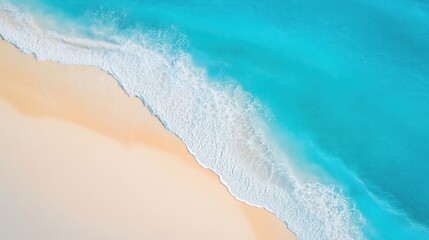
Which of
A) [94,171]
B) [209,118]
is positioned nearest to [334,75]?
[209,118]

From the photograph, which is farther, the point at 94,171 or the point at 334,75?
the point at 334,75

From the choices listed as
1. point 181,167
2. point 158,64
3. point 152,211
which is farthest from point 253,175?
point 158,64

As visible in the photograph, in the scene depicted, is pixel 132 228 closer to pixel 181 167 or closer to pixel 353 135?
pixel 181 167

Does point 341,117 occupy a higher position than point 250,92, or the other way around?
point 341,117

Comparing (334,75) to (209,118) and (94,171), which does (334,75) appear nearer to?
(209,118)

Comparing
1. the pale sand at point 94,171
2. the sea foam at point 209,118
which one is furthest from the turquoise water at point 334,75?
the pale sand at point 94,171
